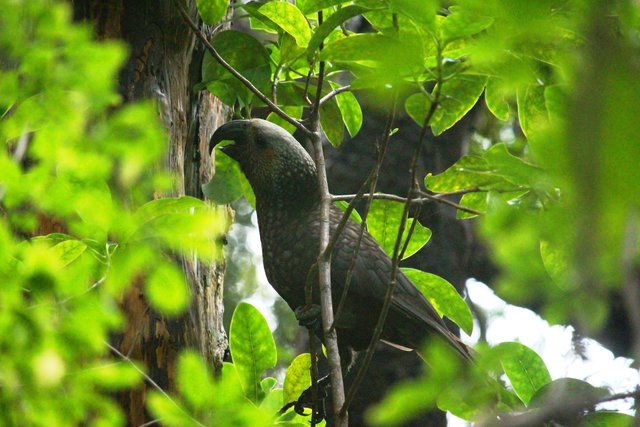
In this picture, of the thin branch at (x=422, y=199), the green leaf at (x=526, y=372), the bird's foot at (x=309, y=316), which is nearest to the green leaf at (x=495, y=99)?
the thin branch at (x=422, y=199)

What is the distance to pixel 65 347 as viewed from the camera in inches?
44.1

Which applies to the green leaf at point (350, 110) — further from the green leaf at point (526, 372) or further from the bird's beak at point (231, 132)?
the green leaf at point (526, 372)

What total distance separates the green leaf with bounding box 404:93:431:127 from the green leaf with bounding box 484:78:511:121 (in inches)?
8.5

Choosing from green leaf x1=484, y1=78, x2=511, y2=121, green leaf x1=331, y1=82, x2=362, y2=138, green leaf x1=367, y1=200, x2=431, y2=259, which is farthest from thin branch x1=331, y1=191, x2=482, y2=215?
green leaf x1=331, y1=82, x2=362, y2=138

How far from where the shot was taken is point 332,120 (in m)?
2.78

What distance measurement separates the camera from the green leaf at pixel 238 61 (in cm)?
252

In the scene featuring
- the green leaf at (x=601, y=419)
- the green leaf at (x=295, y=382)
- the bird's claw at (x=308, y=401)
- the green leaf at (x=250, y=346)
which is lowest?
the bird's claw at (x=308, y=401)

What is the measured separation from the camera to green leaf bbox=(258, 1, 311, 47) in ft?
7.53

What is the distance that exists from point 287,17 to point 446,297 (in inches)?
39.8

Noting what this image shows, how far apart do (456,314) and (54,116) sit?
1602 millimetres

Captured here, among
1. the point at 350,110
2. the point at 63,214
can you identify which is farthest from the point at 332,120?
the point at 63,214

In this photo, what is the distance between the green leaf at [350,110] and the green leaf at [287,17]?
41 cm

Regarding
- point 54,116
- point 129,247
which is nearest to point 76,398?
point 129,247

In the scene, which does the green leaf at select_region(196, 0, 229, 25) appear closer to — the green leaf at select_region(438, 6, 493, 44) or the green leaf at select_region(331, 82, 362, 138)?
the green leaf at select_region(331, 82, 362, 138)
